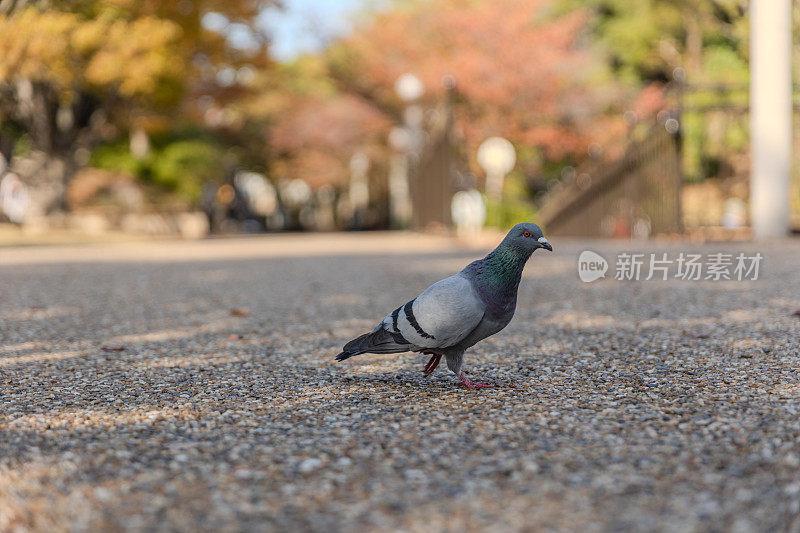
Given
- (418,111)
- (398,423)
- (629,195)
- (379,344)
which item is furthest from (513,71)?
(398,423)

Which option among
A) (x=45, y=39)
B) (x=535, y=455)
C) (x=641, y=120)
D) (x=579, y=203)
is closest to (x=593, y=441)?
(x=535, y=455)

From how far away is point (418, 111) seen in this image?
61.7ft

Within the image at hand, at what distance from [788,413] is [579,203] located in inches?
437

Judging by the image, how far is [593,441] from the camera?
2670 mm

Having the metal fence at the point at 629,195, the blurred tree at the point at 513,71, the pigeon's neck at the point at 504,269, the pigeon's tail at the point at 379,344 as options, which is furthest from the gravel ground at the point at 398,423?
the blurred tree at the point at 513,71

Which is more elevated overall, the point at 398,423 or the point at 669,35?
the point at 669,35

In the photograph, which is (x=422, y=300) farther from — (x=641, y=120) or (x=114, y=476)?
(x=641, y=120)

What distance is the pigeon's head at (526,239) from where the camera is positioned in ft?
10.8

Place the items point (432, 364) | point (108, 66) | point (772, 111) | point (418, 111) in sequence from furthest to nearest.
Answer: point (418, 111), point (108, 66), point (772, 111), point (432, 364)

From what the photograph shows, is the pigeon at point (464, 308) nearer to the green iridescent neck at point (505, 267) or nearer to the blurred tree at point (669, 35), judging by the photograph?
the green iridescent neck at point (505, 267)

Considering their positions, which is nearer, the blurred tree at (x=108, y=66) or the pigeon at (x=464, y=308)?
the pigeon at (x=464, y=308)

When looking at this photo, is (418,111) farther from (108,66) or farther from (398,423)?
(398,423)

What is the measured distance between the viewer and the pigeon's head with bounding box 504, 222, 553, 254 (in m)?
3.28

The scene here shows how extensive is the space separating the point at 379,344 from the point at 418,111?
15915 millimetres
